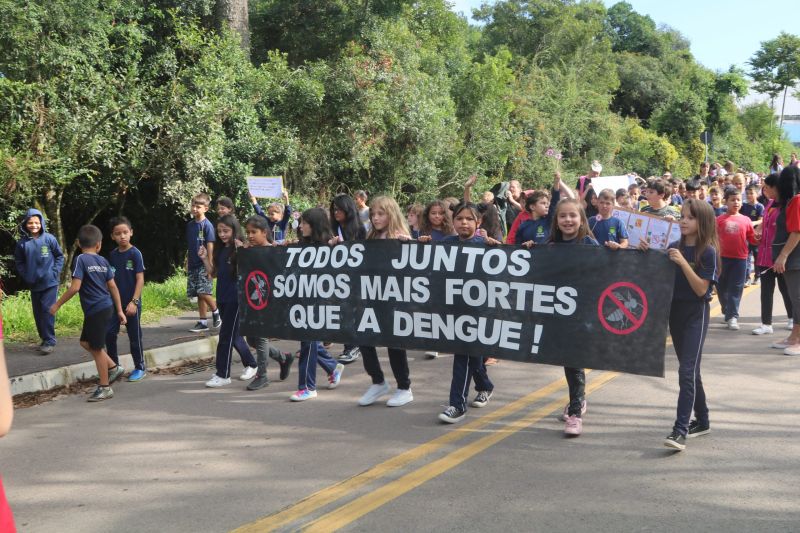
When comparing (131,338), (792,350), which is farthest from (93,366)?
(792,350)

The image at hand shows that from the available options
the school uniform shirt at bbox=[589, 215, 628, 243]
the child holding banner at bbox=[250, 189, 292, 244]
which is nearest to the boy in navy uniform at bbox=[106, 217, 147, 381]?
the child holding banner at bbox=[250, 189, 292, 244]

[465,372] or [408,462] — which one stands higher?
[465,372]

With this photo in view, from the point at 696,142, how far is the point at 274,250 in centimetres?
4414

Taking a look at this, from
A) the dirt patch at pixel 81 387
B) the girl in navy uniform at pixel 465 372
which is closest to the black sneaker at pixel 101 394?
the dirt patch at pixel 81 387

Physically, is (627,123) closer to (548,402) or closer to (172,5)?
(172,5)

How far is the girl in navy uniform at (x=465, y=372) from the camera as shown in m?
6.44

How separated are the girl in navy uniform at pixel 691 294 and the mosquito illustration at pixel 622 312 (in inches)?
11.3

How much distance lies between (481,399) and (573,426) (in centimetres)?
116

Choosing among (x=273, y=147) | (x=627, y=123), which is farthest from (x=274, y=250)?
(x=627, y=123)

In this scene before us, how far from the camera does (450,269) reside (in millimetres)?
6691

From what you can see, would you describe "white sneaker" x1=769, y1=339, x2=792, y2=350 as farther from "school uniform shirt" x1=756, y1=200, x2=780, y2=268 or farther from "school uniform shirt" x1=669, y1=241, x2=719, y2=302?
"school uniform shirt" x1=669, y1=241, x2=719, y2=302

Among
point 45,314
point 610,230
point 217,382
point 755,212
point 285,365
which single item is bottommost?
point 217,382

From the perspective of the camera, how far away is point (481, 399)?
22.9ft

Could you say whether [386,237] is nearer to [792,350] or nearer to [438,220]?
[438,220]
